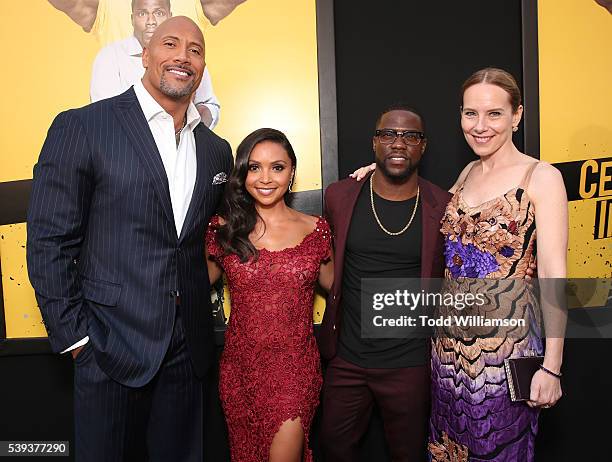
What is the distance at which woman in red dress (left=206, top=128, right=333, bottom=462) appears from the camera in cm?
218

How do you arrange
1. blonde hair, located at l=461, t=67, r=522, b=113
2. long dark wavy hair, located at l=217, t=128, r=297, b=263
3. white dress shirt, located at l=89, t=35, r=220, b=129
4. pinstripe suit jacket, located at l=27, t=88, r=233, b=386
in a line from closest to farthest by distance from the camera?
pinstripe suit jacket, located at l=27, t=88, r=233, b=386
blonde hair, located at l=461, t=67, r=522, b=113
long dark wavy hair, located at l=217, t=128, r=297, b=263
white dress shirt, located at l=89, t=35, r=220, b=129

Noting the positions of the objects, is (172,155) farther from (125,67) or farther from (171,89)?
(125,67)

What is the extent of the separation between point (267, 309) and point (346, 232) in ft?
1.62

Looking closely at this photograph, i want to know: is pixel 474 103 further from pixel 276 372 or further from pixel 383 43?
pixel 276 372

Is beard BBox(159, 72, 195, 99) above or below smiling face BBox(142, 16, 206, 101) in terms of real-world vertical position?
below

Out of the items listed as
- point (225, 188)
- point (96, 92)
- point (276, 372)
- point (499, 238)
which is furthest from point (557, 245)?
point (96, 92)

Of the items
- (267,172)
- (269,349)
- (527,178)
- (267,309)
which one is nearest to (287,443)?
(269,349)

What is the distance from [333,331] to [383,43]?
1507 mm

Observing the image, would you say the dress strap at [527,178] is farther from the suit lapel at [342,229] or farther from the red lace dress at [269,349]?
the red lace dress at [269,349]

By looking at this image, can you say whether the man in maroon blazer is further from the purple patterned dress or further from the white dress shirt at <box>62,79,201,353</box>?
the white dress shirt at <box>62,79,201,353</box>

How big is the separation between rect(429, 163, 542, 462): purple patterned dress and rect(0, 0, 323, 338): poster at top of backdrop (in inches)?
37.3

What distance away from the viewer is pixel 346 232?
2.36 metres

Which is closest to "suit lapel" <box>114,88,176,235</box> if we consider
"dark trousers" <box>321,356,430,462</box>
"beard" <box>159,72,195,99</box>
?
"beard" <box>159,72,195,99</box>

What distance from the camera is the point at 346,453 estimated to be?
94.0 inches
